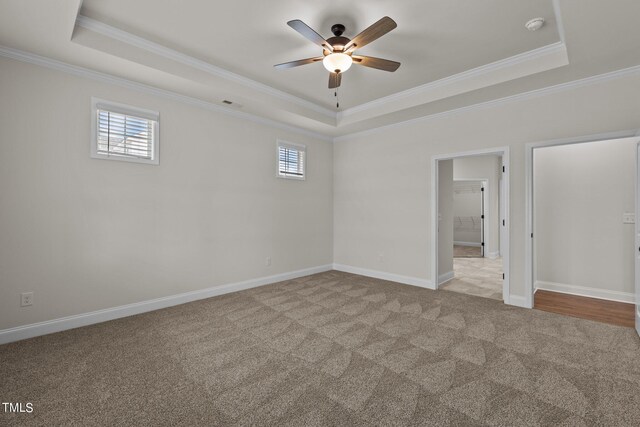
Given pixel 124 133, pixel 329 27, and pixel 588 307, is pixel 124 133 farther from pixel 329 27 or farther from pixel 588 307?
pixel 588 307

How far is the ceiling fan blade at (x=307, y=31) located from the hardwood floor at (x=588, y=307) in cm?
407

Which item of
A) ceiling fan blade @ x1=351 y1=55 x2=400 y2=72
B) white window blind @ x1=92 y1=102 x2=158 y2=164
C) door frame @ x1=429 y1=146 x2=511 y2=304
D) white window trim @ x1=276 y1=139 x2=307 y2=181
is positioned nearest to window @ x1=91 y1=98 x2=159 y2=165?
white window blind @ x1=92 y1=102 x2=158 y2=164

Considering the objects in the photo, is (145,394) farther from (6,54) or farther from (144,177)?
(6,54)

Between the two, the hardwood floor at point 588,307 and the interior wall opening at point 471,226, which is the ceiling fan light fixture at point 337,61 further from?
the hardwood floor at point 588,307

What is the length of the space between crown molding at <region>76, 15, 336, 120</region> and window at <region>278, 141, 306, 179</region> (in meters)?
0.84

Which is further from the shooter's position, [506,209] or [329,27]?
[506,209]

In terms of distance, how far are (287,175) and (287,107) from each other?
1.24 meters

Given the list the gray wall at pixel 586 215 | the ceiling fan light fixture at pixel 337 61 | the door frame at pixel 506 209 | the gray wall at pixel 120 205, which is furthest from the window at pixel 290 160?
the gray wall at pixel 586 215

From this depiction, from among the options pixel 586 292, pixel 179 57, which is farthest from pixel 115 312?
pixel 586 292

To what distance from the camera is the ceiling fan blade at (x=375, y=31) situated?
2.21 meters

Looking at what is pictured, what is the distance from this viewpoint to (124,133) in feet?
11.4

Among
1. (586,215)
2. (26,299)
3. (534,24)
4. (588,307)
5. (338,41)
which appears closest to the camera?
(534,24)

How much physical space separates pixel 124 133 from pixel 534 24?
4422 millimetres

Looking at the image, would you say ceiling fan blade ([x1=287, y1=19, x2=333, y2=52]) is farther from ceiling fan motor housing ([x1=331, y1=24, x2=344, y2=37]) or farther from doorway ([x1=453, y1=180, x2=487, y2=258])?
doorway ([x1=453, y1=180, x2=487, y2=258])
